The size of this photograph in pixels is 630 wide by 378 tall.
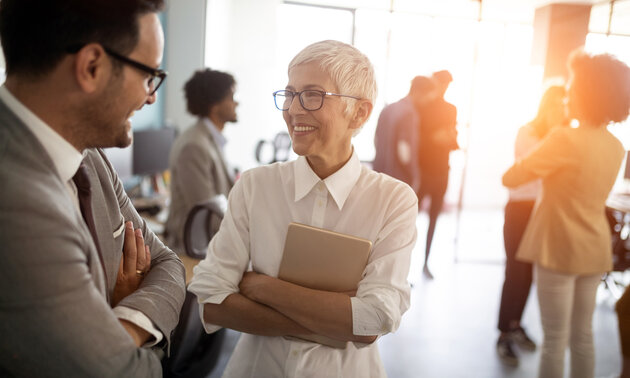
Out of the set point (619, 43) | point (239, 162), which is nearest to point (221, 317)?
point (619, 43)

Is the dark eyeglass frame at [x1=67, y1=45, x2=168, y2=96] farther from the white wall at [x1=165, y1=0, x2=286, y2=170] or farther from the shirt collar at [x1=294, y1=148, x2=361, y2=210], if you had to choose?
the white wall at [x1=165, y1=0, x2=286, y2=170]

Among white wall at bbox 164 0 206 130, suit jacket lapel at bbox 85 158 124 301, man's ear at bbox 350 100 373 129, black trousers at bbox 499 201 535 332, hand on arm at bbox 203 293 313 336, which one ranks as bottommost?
black trousers at bbox 499 201 535 332

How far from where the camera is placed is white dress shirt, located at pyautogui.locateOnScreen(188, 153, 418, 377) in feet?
4.20

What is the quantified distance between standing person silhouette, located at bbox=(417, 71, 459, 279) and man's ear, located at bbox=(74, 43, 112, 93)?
3.84 meters

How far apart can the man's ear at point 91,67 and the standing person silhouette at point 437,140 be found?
12.6ft

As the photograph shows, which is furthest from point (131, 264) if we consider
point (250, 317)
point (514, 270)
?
point (514, 270)

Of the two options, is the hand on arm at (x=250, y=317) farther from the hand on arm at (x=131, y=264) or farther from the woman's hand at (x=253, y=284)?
the hand on arm at (x=131, y=264)

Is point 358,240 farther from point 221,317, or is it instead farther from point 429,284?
point 429,284

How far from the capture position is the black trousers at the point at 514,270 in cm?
306

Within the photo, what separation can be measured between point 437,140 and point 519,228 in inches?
60.4

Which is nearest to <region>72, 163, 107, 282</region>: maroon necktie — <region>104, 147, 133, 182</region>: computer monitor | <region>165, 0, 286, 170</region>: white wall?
<region>104, 147, 133, 182</region>: computer monitor

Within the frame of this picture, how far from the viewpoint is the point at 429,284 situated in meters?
4.57

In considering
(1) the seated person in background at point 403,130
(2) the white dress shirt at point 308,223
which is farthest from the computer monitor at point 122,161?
(1) the seated person in background at point 403,130

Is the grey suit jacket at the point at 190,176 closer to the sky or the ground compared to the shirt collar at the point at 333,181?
closer to the ground
